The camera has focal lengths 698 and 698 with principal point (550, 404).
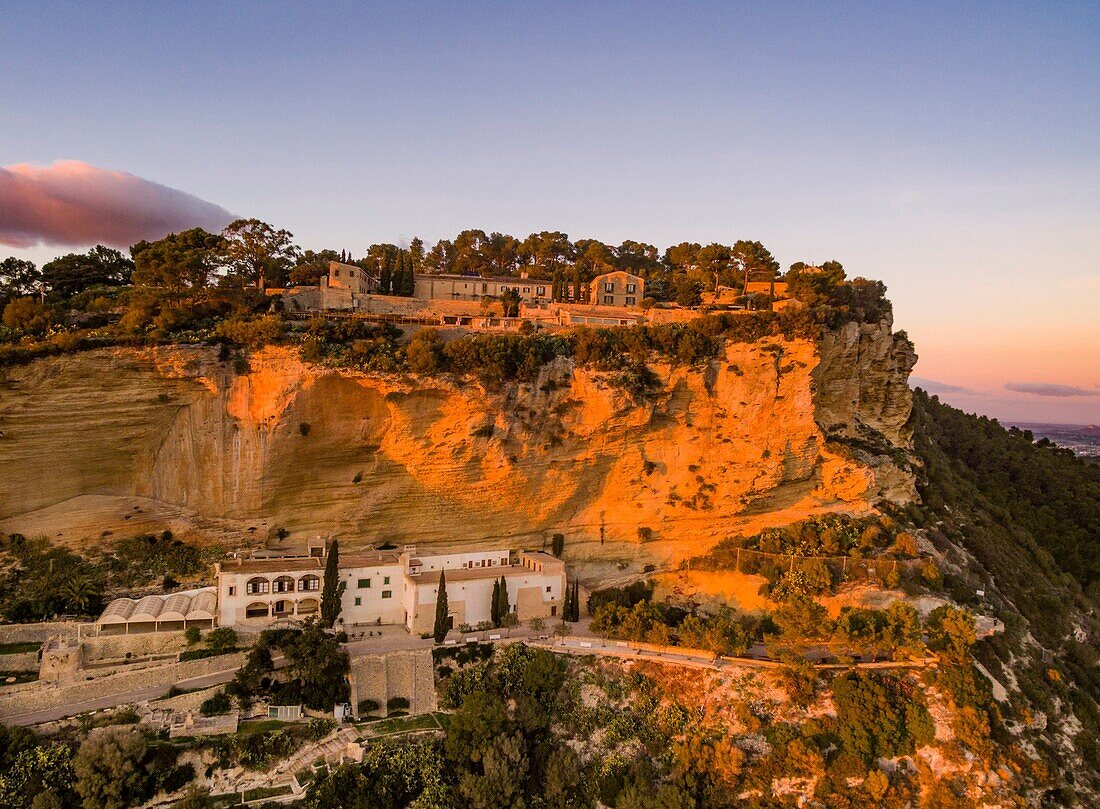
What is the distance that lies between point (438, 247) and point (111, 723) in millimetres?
41064

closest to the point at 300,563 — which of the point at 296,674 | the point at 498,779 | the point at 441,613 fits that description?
the point at 296,674

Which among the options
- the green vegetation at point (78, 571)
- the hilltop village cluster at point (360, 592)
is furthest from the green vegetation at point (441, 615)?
the green vegetation at point (78, 571)

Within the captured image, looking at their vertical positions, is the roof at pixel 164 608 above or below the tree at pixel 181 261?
below

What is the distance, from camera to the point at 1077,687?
3198cm

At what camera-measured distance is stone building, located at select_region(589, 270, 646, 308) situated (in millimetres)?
40094

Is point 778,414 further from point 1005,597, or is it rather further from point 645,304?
point 1005,597

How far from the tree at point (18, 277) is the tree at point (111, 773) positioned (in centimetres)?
2150

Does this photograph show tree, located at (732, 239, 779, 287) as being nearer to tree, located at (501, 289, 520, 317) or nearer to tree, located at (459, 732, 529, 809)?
tree, located at (501, 289, 520, 317)

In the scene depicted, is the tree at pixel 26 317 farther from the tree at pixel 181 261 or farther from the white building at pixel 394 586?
the white building at pixel 394 586

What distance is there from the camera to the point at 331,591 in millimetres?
26469

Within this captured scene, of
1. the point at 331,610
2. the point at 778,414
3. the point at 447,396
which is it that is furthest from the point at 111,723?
the point at 778,414

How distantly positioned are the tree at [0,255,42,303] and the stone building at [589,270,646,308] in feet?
90.4

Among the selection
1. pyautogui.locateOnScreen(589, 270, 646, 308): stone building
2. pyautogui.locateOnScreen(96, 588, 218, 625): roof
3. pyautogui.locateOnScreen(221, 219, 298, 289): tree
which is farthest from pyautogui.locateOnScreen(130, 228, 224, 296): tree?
pyautogui.locateOnScreen(589, 270, 646, 308): stone building

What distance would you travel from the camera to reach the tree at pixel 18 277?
1247 inches
